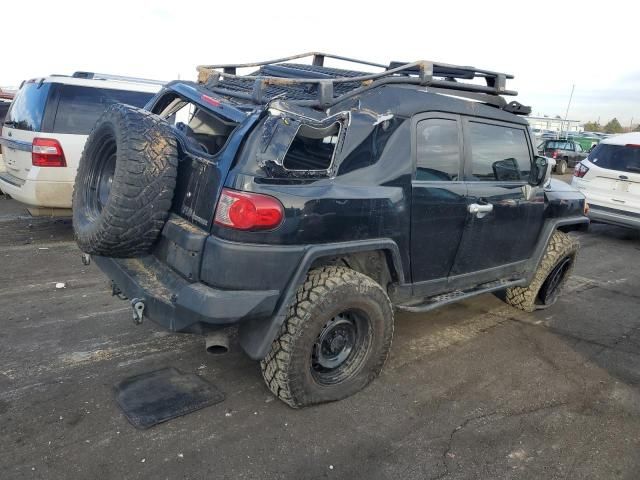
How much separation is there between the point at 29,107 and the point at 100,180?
3.89 metres

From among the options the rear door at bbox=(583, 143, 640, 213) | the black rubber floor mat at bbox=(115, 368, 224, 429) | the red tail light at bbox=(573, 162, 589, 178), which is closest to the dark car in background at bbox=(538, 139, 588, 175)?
the red tail light at bbox=(573, 162, 589, 178)

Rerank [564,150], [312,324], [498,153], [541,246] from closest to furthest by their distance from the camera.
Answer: [312,324], [498,153], [541,246], [564,150]

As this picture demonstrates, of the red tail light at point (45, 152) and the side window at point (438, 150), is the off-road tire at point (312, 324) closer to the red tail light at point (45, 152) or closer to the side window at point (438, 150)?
the side window at point (438, 150)

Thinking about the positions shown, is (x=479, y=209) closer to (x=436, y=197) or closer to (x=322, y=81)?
(x=436, y=197)

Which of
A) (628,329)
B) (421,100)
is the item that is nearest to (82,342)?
(421,100)

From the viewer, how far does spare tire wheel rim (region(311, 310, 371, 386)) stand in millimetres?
3160

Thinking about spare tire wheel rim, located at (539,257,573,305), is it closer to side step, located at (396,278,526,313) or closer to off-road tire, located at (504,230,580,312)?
off-road tire, located at (504,230,580,312)

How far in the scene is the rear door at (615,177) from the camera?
27.7ft

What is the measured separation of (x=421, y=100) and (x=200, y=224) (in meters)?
1.72

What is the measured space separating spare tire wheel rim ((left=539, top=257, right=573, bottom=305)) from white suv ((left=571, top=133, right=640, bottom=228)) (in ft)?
13.4

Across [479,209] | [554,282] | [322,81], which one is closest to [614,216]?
[554,282]

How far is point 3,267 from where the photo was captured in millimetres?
5469

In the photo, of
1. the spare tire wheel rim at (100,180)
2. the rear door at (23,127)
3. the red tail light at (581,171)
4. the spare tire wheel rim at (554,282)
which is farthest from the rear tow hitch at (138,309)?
the red tail light at (581,171)

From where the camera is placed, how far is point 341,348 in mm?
3318
